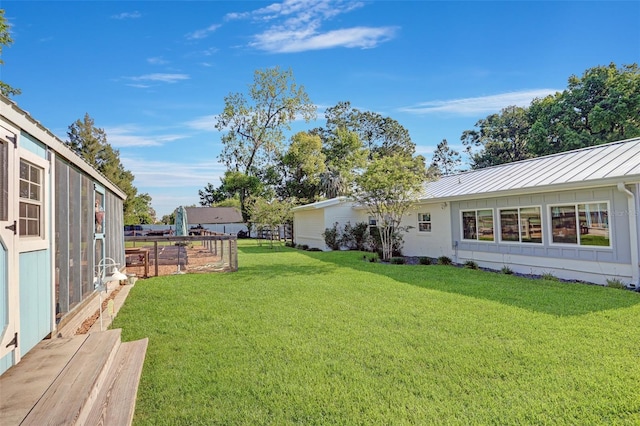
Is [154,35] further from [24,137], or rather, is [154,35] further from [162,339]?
[162,339]

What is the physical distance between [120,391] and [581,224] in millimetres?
10239

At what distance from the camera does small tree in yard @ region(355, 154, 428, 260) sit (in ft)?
40.3

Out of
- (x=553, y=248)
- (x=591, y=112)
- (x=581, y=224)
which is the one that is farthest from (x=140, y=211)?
(x=581, y=224)

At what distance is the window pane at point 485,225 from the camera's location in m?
11.4

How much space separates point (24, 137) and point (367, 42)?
1132 cm

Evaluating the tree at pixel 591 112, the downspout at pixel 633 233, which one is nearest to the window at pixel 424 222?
the downspout at pixel 633 233

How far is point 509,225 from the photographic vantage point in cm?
1080

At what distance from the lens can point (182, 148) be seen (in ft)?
58.5

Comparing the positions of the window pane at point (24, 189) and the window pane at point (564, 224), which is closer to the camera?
the window pane at point (24, 189)

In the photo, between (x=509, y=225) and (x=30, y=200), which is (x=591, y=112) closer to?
(x=509, y=225)

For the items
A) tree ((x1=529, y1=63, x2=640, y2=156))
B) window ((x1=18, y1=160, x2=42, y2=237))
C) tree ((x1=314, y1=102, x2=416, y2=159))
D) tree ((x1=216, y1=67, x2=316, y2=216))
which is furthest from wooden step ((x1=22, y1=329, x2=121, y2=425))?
tree ((x1=314, y1=102, x2=416, y2=159))

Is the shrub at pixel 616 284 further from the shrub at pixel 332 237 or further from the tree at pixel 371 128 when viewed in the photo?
the tree at pixel 371 128

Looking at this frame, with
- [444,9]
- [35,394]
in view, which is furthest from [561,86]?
[35,394]

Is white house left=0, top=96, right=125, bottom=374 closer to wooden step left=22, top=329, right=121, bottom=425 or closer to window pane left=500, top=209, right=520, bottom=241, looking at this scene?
wooden step left=22, top=329, right=121, bottom=425
